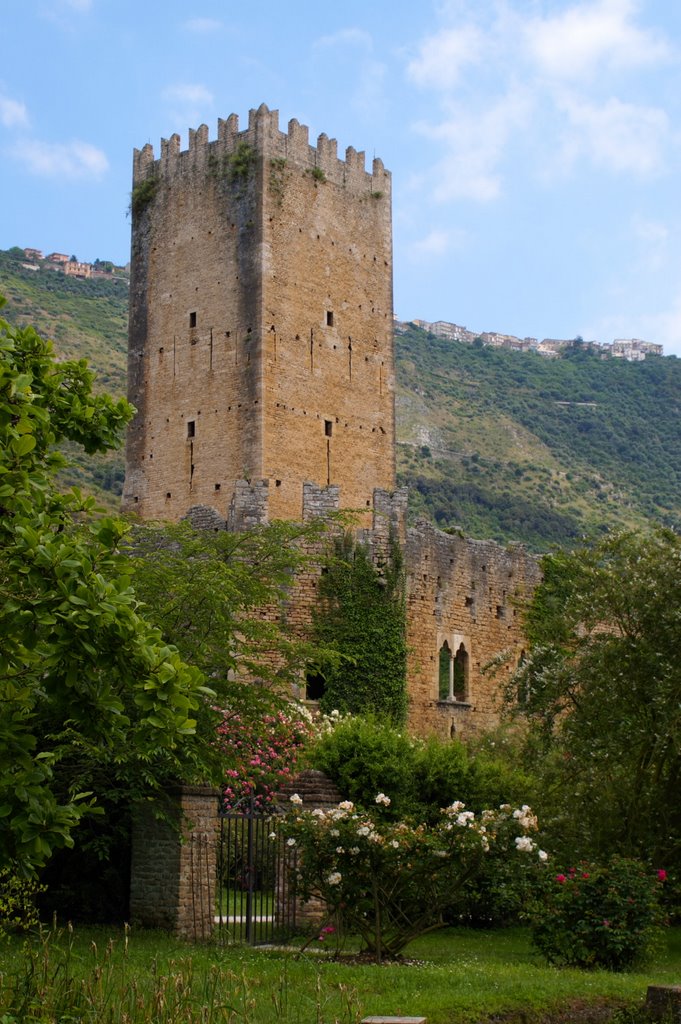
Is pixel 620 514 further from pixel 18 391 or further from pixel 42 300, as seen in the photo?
pixel 18 391

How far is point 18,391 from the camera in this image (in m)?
8.31

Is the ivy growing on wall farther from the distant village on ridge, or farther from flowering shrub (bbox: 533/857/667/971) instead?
the distant village on ridge

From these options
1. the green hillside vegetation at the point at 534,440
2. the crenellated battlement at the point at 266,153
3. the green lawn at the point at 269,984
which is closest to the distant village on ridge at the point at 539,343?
the green hillside vegetation at the point at 534,440

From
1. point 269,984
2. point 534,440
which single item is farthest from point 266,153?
point 534,440

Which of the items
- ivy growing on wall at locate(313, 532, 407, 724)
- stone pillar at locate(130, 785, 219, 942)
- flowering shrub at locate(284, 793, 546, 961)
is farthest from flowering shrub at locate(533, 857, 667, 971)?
ivy growing on wall at locate(313, 532, 407, 724)

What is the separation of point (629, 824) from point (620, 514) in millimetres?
50195

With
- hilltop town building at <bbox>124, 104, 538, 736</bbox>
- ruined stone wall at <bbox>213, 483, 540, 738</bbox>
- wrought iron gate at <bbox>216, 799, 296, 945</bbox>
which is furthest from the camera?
hilltop town building at <bbox>124, 104, 538, 736</bbox>

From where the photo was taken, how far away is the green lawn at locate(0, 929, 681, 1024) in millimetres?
8992

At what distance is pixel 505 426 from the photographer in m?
76.9

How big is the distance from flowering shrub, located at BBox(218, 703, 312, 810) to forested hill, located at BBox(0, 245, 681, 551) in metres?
27.0

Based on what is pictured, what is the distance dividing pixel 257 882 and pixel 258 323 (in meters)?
17.7

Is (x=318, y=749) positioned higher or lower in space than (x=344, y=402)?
lower

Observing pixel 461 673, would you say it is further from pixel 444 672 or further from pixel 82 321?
pixel 82 321

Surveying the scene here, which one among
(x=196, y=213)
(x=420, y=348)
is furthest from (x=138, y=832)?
(x=420, y=348)
